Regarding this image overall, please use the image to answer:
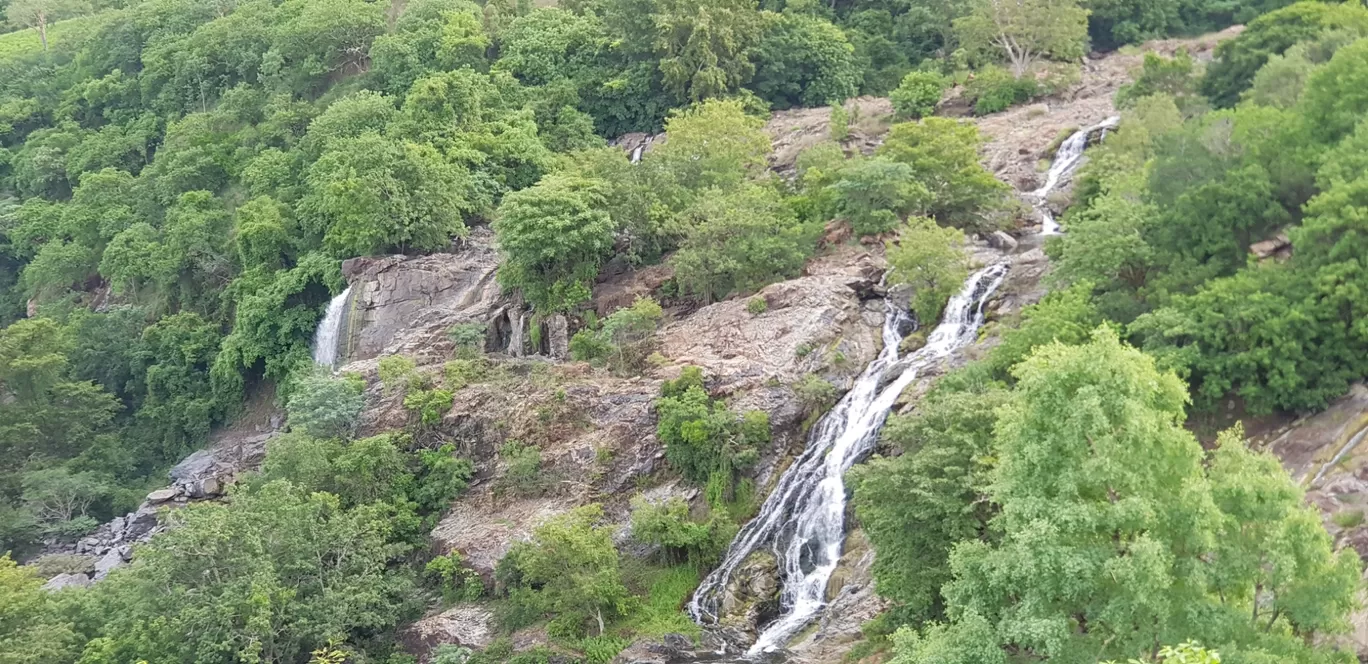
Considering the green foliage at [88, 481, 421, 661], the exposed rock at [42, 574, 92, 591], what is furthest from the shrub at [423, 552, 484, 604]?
the exposed rock at [42, 574, 92, 591]

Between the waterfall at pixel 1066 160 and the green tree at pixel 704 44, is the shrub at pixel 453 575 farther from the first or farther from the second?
the green tree at pixel 704 44

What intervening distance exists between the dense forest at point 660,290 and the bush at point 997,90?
0.47 feet

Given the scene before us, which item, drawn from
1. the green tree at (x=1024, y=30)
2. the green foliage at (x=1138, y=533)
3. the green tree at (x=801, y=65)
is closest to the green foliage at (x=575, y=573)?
the green foliage at (x=1138, y=533)

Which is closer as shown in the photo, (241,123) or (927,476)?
(927,476)

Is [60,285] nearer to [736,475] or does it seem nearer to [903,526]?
[736,475]

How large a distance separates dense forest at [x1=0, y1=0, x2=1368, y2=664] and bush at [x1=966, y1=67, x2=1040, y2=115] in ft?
0.47

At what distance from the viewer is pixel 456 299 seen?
135 feet

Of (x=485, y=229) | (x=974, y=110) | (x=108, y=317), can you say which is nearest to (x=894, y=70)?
(x=974, y=110)

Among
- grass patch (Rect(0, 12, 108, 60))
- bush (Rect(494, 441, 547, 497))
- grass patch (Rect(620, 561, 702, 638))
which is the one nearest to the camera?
grass patch (Rect(620, 561, 702, 638))

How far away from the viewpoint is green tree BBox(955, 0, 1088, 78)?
4838 cm

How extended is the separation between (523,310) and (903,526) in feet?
63.9

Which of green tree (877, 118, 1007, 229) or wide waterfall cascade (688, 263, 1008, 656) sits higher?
green tree (877, 118, 1007, 229)

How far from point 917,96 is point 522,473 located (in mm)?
23012

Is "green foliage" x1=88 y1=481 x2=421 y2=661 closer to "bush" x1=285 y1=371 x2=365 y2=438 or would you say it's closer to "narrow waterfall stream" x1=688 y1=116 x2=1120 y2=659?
"bush" x1=285 y1=371 x2=365 y2=438
